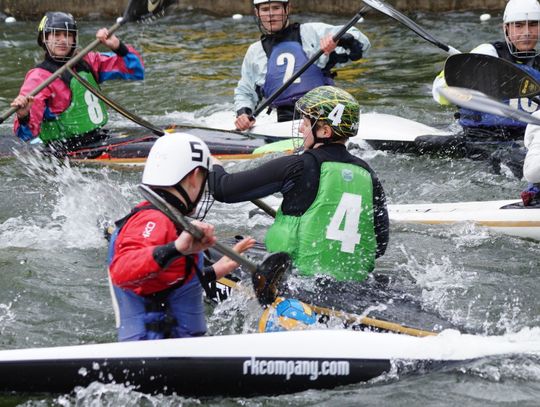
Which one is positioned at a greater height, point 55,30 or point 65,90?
point 55,30

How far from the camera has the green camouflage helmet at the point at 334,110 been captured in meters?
5.03

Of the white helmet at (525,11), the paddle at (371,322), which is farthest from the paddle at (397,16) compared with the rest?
the paddle at (371,322)

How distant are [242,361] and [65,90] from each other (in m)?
4.87

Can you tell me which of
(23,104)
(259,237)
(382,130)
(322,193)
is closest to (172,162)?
(322,193)

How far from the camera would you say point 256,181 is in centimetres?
502

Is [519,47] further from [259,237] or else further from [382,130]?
[259,237]

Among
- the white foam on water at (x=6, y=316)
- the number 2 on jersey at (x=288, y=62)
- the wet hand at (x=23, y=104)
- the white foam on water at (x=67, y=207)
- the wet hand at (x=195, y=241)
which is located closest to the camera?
the wet hand at (x=195, y=241)

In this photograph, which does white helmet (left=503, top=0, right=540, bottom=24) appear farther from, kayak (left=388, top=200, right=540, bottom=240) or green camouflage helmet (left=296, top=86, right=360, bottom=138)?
green camouflage helmet (left=296, top=86, right=360, bottom=138)

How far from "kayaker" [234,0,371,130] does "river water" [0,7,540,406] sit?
0.84 metres

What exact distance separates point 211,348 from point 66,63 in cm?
472

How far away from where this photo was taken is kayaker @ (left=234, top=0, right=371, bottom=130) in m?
9.14

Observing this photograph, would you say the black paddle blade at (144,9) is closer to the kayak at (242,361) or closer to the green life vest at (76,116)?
the green life vest at (76,116)

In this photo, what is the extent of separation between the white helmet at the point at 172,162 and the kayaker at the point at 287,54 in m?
4.90

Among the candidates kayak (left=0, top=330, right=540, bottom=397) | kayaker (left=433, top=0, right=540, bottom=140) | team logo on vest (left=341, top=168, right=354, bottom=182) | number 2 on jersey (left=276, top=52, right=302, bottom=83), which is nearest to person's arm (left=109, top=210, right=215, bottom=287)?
kayak (left=0, top=330, right=540, bottom=397)
